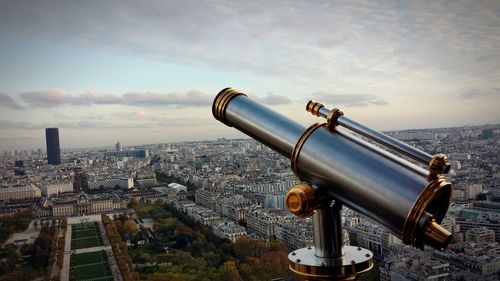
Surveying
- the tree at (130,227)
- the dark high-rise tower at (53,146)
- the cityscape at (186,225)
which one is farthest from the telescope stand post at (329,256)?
the dark high-rise tower at (53,146)

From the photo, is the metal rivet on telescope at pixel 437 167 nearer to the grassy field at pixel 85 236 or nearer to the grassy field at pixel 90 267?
the grassy field at pixel 90 267

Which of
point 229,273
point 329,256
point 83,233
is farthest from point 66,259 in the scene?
point 329,256

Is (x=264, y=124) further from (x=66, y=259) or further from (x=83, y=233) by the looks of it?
(x=83, y=233)

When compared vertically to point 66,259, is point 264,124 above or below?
above

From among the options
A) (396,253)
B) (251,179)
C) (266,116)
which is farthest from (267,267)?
(251,179)

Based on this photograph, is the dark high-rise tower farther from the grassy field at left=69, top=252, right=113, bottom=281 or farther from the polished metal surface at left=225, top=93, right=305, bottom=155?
the polished metal surface at left=225, top=93, right=305, bottom=155

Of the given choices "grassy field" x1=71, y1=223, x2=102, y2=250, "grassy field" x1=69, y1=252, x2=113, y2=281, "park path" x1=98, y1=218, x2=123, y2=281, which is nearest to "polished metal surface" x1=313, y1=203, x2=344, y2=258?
"park path" x1=98, y1=218, x2=123, y2=281

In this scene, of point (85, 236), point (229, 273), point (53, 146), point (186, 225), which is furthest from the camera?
point (53, 146)
